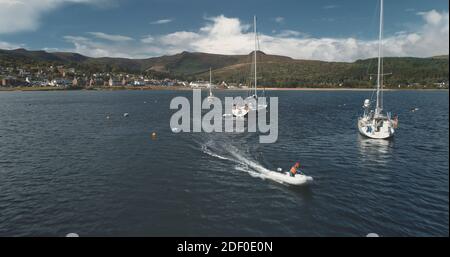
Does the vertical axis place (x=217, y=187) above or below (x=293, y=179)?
below

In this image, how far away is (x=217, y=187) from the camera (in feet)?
105

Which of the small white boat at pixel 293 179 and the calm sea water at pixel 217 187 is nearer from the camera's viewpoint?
the calm sea water at pixel 217 187

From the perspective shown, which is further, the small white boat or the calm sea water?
the small white boat

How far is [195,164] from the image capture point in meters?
40.6

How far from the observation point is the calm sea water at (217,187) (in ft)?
78.9

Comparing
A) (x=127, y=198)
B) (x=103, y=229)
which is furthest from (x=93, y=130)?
(x=103, y=229)

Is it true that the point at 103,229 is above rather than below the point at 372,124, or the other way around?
below

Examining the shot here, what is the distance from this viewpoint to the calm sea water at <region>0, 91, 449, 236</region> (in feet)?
78.9
